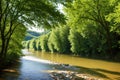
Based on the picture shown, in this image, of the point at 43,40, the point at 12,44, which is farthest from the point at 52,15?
the point at 43,40

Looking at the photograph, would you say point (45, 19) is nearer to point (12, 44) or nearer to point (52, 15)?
point (52, 15)

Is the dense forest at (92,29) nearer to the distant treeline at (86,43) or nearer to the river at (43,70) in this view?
the distant treeline at (86,43)

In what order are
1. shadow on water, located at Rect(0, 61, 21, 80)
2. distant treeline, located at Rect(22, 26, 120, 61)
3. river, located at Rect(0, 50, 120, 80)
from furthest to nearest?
distant treeline, located at Rect(22, 26, 120, 61)
river, located at Rect(0, 50, 120, 80)
shadow on water, located at Rect(0, 61, 21, 80)

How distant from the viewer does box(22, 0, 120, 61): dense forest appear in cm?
3962

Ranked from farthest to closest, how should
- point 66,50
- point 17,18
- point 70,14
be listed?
point 66,50 < point 70,14 < point 17,18

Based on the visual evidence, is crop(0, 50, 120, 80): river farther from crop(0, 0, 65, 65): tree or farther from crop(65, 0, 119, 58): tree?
crop(65, 0, 119, 58): tree

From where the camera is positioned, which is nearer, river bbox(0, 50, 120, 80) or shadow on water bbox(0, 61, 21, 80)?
shadow on water bbox(0, 61, 21, 80)

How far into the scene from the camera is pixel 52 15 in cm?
2270

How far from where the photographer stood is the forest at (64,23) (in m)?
22.4

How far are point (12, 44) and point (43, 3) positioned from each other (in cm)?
1009

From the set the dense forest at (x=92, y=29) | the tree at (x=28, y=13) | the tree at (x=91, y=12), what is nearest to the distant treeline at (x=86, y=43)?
the dense forest at (x=92, y=29)

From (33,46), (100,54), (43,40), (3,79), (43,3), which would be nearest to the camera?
(3,79)

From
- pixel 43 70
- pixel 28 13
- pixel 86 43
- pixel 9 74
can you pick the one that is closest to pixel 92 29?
pixel 86 43

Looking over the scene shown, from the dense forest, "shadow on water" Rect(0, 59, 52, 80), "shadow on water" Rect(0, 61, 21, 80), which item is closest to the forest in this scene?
the dense forest
